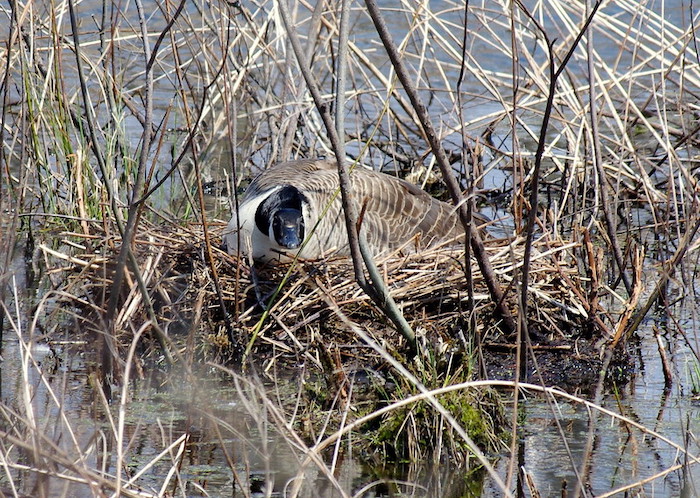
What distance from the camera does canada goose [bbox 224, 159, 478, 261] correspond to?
18.5 ft

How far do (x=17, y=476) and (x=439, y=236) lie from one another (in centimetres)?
331

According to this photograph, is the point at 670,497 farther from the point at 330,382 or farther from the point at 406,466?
the point at 330,382

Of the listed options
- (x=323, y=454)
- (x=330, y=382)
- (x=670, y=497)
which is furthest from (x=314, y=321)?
(x=670, y=497)

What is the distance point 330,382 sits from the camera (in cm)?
467

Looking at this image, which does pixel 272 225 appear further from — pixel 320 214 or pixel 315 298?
pixel 315 298

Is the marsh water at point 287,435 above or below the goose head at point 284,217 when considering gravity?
below

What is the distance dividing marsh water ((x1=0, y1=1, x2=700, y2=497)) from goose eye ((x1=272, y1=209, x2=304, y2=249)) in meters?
0.71

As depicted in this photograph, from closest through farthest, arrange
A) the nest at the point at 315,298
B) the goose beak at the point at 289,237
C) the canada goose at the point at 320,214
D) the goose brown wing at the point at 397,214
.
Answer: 1. the nest at the point at 315,298
2. the goose beak at the point at 289,237
3. the canada goose at the point at 320,214
4. the goose brown wing at the point at 397,214

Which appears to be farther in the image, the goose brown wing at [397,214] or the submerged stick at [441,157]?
the goose brown wing at [397,214]

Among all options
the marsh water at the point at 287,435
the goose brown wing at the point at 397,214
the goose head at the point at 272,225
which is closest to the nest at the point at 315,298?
the goose head at the point at 272,225

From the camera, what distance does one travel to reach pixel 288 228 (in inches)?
217

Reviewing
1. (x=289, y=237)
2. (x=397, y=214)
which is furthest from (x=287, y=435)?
(x=397, y=214)

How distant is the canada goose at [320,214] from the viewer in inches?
222

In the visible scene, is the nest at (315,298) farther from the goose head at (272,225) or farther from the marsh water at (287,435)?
the marsh water at (287,435)
